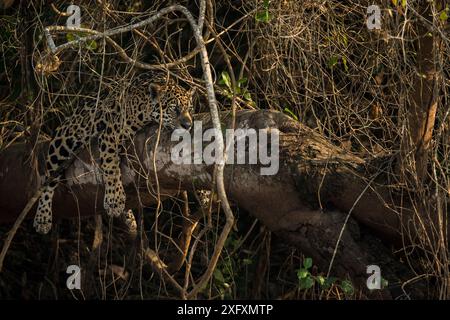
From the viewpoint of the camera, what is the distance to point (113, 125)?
22.0 ft

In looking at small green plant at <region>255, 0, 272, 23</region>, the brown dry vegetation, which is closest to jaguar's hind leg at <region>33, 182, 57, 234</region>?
the brown dry vegetation

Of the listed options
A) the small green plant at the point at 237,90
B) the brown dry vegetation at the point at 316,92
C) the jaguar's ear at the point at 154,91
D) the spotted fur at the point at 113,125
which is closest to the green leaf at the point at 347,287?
the brown dry vegetation at the point at 316,92

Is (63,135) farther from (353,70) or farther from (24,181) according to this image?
(353,70)

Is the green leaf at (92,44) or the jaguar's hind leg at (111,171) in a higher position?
the green leaf at (92,44)

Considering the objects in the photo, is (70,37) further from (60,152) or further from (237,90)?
(60,152)

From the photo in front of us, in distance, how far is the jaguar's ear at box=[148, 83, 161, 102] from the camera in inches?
276

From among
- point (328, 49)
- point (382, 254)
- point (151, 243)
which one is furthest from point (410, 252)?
point (151, 243)

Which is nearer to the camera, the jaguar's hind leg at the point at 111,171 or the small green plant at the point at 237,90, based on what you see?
the small green plant at the point at 237,90

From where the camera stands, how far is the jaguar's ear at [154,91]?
276 inches

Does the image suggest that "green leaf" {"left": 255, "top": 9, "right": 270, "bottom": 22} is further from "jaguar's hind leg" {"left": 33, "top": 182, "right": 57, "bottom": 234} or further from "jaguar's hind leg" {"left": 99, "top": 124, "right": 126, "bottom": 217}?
"jaguar's hind leg" {"left": 33, "top": 182, "right": 57, "bottom": 234}

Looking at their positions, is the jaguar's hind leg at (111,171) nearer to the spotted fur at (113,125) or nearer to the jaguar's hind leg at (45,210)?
the spotted fur at (113,125)

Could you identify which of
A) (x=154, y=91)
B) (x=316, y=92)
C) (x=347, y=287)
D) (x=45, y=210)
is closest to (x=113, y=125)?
(x=154, y=91)

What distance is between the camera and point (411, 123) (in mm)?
5793

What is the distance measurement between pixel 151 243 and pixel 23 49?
7.77 feet
